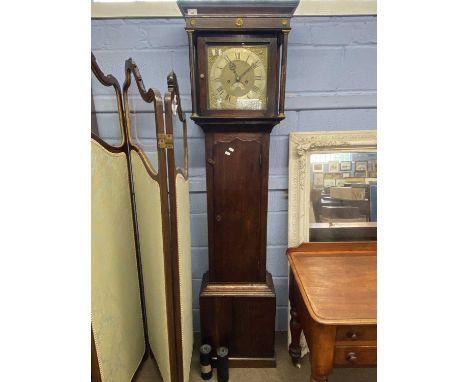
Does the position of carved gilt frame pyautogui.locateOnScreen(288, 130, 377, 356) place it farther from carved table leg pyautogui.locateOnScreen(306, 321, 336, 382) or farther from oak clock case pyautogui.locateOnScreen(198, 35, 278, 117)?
carved table leg pyautogui.locateOnScreen(306, 321, 336, 382)

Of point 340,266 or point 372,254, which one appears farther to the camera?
point 372,254

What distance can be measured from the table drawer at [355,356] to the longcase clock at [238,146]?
1.37ft

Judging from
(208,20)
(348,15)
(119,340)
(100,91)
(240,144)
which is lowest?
(119,340)

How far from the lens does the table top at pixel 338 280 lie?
3.51ft

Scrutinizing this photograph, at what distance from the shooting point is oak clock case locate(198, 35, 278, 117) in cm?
121

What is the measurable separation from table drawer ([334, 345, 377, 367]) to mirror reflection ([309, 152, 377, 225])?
672 millimetres

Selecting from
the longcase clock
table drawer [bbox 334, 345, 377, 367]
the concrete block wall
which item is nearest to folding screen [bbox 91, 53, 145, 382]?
the concrete block wall

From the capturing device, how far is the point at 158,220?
1094 mm

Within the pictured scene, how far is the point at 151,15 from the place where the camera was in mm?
1424

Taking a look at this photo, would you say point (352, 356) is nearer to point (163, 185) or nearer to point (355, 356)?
point (355, 356)

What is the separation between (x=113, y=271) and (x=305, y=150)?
3.50 ft

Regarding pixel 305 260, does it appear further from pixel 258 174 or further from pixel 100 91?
pixel 100 91

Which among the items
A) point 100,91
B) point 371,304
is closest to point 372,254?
point 371,304

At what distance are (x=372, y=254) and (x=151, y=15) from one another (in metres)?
1.62
